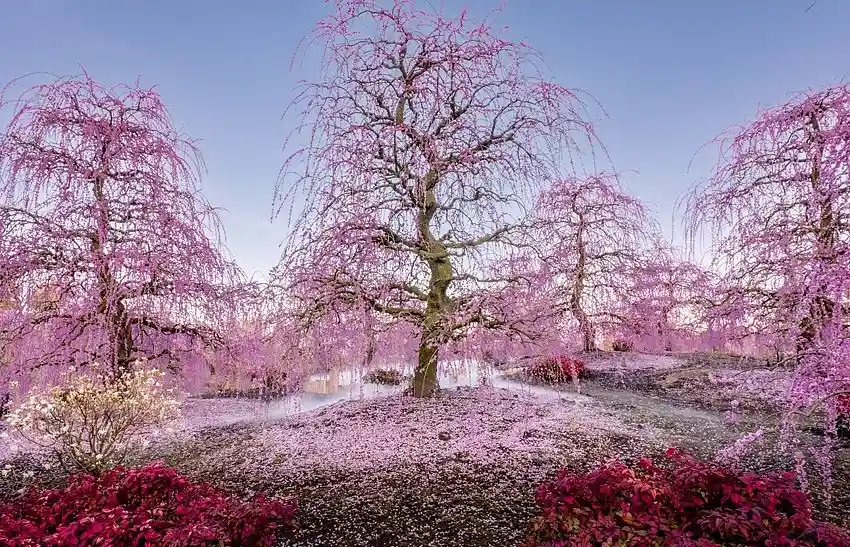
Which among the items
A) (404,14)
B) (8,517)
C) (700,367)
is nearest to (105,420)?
(8,517)

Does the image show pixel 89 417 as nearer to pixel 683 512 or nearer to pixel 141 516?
pixel 141 516

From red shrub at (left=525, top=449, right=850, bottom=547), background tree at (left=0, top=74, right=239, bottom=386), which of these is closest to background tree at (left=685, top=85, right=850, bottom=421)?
red shrub at (left=525, top=449, right=850, bottom=547)

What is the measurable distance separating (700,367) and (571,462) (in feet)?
36.5

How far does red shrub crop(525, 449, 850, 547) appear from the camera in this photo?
2824 millimetres

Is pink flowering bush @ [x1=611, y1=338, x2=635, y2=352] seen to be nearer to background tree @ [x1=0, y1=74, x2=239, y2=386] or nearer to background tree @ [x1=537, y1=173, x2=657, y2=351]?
background tree @ [x1=537, y1=173, x2=657, y2=351]

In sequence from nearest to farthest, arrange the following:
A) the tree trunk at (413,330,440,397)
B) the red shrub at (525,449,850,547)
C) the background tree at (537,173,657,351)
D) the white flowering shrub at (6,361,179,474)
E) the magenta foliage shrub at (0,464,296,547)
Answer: the red shrub at (525,449,850,547), the magenta foliage shrub at (0,464,296,547), the white flowering shrub at (6,361,179,474), the tree trunk at (413,330,440,397), the background tree at (537,173,657,351)

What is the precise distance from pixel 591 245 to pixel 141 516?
12.5 meters

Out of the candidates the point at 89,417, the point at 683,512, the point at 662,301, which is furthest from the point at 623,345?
the point at 89,417

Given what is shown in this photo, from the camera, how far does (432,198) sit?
Result: 7.97 meters


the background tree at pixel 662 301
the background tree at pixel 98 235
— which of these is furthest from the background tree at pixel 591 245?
the background tree at pixel 98 235

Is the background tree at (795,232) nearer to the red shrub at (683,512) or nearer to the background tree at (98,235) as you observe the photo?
the red shrub at (683,512)

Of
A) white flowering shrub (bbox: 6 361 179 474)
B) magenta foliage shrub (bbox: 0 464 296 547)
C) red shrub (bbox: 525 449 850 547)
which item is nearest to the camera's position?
red shrub (bbox: 525 449 850 547)

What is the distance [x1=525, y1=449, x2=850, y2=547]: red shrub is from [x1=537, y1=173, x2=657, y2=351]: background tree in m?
7.48

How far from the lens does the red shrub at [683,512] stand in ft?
9.27
